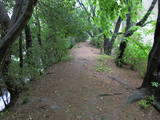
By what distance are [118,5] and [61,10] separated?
279 centimetres

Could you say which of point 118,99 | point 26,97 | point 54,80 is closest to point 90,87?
point 118,99

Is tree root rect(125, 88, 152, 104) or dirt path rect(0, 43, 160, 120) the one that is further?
tree root rect(125, 88, 152, 104)

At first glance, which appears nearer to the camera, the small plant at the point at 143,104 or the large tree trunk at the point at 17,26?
the large tree trunk at the point at 17,26

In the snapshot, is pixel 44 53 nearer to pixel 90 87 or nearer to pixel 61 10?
pixel 61 10

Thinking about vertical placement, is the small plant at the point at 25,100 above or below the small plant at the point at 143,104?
above

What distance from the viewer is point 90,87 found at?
5449 mm

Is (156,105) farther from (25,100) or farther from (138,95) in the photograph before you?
(25,100)

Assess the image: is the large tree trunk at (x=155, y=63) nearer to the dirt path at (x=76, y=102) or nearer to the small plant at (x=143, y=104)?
the small plant at (x=143, y=104)

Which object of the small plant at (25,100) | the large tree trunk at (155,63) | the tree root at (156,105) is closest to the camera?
the tree root at (156,105)

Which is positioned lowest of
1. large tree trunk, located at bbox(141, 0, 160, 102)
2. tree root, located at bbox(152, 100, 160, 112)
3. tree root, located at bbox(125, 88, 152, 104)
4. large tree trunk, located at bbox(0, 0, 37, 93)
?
tree root, located at bbox(152, 100, 160, 112)

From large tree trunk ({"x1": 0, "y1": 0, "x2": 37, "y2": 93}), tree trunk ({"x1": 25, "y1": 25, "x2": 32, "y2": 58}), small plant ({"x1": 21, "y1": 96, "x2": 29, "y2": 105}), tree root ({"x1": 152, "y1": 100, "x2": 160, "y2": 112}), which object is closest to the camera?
large tree trunk ({"x1": 0, "y1": 0, "x2": 37, "y2": 93})

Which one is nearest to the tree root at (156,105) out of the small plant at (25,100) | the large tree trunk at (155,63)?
the large tree trunk at (155,63)

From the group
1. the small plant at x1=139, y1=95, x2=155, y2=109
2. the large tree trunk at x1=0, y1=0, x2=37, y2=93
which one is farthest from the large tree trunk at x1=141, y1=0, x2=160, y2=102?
the large tree trunk at x1=0, y1=0, x2=37, y2=93

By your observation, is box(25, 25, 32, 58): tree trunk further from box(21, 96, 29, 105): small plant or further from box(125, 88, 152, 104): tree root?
box(125, 88, 152, 104): tree root
